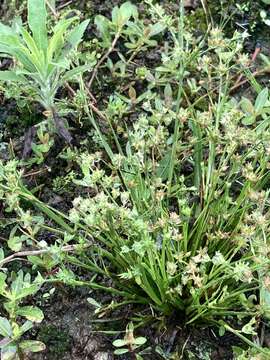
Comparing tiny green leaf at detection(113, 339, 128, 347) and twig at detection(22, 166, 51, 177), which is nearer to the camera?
tiny green leaf at detection(113, 339, 128, 347)

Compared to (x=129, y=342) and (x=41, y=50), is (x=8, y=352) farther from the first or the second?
(x=41, y=50)

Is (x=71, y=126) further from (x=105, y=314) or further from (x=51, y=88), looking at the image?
(x=105, y=314)

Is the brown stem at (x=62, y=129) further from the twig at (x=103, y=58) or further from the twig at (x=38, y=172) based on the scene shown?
the twig at (x=103, y=58)

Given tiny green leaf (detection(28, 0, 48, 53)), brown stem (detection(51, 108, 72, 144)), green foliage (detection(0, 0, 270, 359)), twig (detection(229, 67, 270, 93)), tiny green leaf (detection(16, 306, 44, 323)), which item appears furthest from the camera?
twig (detection(229, 67, 270, 93))

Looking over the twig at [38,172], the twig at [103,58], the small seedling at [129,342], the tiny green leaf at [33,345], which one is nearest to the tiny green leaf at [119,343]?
the small seedling at [129,342]

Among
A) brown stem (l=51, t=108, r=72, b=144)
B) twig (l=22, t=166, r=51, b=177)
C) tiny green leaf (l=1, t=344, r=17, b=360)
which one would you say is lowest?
tiny green leaf (l=1, t=344, r=17, b=360)

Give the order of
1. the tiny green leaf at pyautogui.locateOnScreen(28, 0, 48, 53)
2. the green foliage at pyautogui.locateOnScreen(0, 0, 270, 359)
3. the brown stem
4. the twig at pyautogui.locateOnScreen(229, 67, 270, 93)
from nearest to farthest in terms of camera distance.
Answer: the green foliage at pyautogui.locateOnScreen(0, 0, 270, 359), the tiny green leaf at pyautogui.locateOnScreen(28, 0, 48, 53), the brown stem, the twig at pyautogui.locateOnScreen(229, 67, 270, 93)

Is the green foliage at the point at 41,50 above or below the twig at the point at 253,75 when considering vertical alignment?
above

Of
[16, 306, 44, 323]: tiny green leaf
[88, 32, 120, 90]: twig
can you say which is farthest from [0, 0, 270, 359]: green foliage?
[88, 32, 120, 90]: twig

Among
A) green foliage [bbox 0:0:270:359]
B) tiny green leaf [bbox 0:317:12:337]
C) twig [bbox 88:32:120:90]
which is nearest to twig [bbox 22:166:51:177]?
green foliage [bbox 0:0:270:359]

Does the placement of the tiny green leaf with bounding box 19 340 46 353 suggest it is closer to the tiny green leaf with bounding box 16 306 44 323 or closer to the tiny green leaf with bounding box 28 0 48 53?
the tiny green leaf with bounding box 16 306 44 323

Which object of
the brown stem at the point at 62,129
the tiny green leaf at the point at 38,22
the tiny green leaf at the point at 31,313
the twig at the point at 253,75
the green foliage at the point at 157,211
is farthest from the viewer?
the twig at the point at 253,75

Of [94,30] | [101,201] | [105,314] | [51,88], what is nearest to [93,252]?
[105,314]

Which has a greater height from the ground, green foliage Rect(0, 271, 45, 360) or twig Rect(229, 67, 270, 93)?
twig Rect(229, 67, 270, 93)
